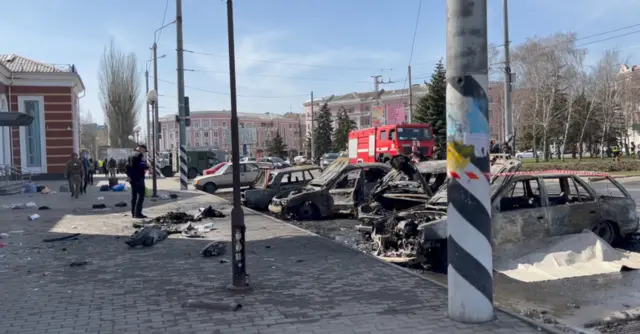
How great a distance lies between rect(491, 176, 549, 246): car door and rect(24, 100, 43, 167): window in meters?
36.5

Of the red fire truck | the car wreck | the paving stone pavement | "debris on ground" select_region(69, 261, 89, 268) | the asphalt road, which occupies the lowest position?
the asphalt road

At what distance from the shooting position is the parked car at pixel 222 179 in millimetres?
25344

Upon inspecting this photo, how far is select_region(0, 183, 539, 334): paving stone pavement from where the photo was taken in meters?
5.06

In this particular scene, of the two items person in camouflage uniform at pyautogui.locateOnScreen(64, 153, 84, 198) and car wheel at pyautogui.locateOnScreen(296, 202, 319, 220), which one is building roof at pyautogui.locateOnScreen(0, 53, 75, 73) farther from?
car wheel at pyautogui.locateOnScreen(296, 202, 319, 220)

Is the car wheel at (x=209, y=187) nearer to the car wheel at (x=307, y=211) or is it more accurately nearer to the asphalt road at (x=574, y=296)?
the car wheel at (x=307, y=211)

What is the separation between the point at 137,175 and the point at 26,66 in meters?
29.3

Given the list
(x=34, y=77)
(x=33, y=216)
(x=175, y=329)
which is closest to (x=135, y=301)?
(x=175, y=329)

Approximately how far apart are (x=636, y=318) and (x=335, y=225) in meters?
8.36

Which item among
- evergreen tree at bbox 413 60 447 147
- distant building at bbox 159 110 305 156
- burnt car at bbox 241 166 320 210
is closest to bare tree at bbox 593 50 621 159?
evergreen tree at bbox 413 60 447 147

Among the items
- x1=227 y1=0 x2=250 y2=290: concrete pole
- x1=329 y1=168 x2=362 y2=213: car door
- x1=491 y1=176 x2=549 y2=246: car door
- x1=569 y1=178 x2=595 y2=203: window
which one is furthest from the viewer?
x1=329 y1=168 x2=362 y2=213: car door

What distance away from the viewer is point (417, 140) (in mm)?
31016

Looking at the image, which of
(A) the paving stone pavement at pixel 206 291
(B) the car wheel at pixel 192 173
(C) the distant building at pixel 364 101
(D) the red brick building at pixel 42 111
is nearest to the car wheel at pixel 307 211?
(A) the paving stone pavement at pixel 206 291

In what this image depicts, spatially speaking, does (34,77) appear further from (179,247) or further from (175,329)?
(175,329)

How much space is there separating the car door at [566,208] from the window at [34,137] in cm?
3676
